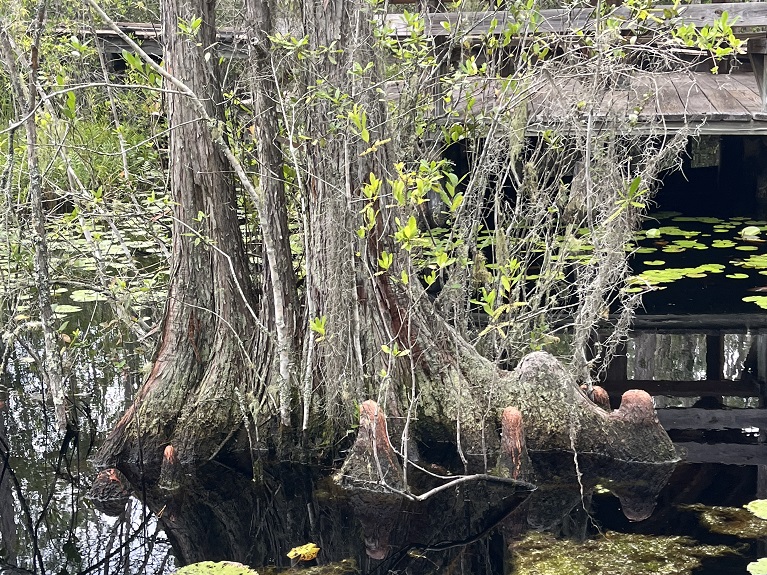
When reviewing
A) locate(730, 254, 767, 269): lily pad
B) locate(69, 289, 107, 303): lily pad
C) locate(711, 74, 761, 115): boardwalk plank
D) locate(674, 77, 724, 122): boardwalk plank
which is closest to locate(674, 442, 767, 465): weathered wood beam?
locate(730, 254, 767, 269): lily pad

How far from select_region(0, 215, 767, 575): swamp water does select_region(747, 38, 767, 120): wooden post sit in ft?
10.7

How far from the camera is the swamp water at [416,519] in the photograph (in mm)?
3688

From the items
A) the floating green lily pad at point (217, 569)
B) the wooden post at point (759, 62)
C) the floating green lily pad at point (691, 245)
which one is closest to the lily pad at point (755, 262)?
the floating green lily pad at point (691, 245)

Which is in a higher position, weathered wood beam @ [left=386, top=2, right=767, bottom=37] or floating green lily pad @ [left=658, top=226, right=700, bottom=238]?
weathered wood beam @ [left=386, top=2, right=767, bottom=37]

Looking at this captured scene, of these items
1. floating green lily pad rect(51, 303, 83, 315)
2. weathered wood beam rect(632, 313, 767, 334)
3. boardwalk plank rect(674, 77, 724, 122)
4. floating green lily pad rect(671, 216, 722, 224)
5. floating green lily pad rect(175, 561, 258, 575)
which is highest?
boardwalk plank rect(674, 77, 724, 122)

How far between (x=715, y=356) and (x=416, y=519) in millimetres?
2963

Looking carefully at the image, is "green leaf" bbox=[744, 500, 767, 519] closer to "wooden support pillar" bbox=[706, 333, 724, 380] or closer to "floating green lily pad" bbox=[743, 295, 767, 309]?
"wooden support pillar" bbox=[706, 333, 724, 380]

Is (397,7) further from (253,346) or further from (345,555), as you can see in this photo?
(345,555)

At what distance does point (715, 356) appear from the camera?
6.01 metres

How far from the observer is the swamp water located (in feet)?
12.1

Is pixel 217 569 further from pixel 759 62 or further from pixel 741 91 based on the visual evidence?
pixel 741 91

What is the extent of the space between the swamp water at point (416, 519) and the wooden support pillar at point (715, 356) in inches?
19.8

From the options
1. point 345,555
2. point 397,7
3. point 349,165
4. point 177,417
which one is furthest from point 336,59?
point 397,7

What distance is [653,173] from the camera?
16.4 ft
